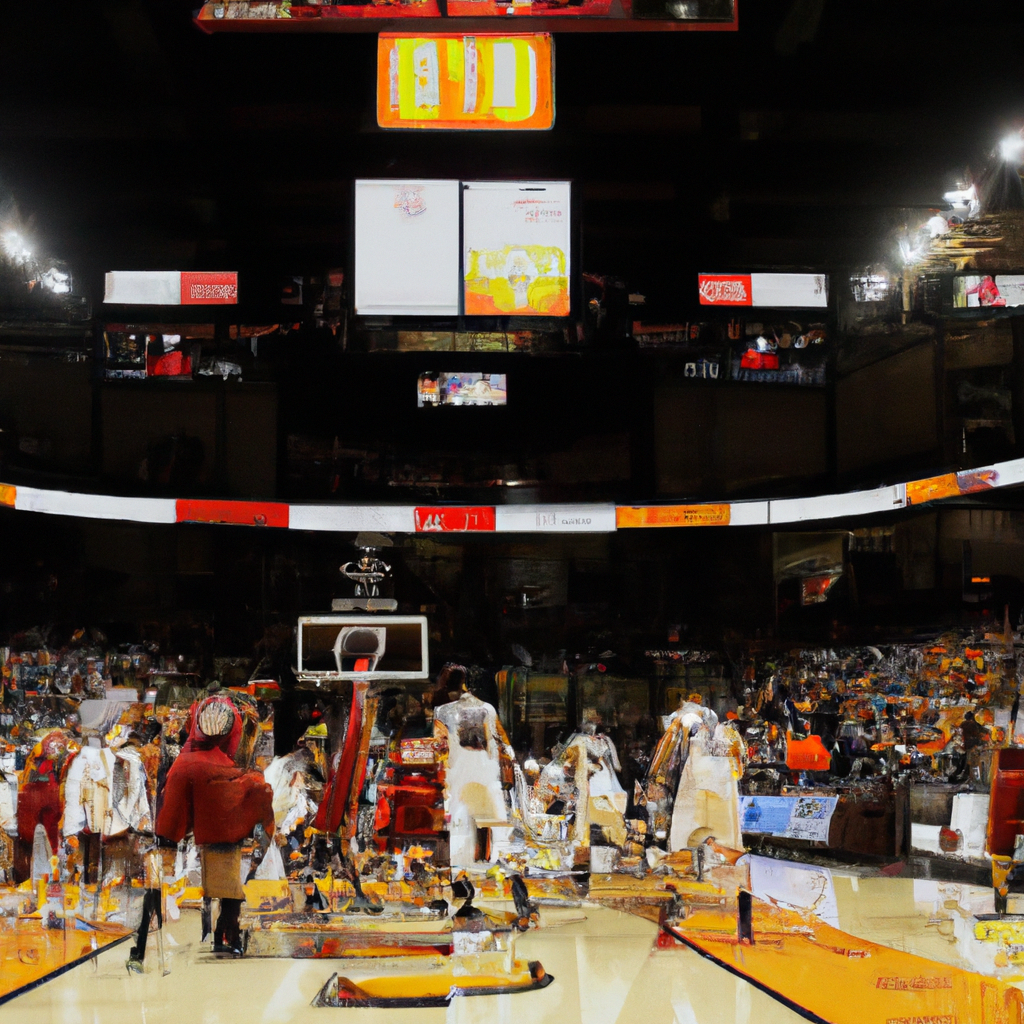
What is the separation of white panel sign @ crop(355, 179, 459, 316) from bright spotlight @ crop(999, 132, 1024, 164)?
271 cm

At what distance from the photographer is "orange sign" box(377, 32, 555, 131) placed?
4426 mm

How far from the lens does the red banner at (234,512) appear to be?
4738mm

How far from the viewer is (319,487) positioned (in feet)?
15.7

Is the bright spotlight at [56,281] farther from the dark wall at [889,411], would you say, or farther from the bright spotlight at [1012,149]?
the bright spotlight at [1012,149]

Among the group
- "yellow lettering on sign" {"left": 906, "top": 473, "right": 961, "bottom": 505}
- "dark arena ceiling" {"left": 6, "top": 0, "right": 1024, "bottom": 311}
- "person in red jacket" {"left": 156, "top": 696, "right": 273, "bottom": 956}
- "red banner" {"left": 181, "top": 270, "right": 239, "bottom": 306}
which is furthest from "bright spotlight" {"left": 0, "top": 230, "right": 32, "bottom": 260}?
"yellow lettering on sign" {"left": 906, "top": 473, "right": 961, "bottom": 505}

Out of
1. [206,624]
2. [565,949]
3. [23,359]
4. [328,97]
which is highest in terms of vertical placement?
[328,97]

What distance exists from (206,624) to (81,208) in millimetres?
2173

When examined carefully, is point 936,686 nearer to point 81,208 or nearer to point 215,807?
point 215,807

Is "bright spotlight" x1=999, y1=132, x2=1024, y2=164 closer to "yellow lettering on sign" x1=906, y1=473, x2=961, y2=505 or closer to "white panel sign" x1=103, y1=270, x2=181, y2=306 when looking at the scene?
"yellow lettering on sign" x1=906, y1=473, x2=961, y2=505

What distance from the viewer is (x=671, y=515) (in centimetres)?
478

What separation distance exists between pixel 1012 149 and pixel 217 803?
505 centimetres

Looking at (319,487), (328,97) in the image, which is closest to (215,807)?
(319,487)

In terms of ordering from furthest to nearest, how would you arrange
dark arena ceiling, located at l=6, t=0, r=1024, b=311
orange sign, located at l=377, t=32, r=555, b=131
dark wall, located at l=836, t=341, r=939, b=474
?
dark wall, located at l=836, t=341, r=939, b=474, dark arena ceiling, located at l=6, t=0, r=1024, b=311, orange sign, located at l=377, t=32, r=555, b=131


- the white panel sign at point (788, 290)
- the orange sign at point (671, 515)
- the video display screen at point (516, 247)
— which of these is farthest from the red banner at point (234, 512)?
the white panel sign at point (788, 290)
